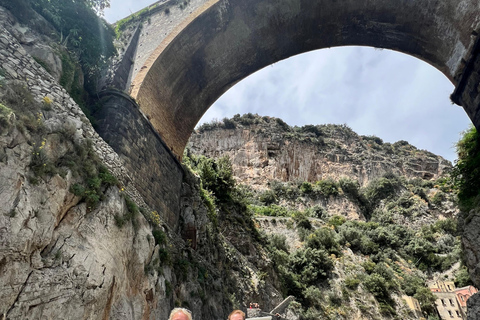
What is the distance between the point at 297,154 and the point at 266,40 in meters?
39.2

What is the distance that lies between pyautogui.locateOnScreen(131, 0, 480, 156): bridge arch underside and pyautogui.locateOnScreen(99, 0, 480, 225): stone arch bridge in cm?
3

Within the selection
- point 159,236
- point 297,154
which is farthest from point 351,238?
point 297,154

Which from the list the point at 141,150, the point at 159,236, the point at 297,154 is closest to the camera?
the point at 159,236

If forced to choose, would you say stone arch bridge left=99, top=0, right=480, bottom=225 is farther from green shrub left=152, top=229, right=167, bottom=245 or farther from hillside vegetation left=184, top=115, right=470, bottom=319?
hillside vegetation left=184, top=115, right=470, bottom=319

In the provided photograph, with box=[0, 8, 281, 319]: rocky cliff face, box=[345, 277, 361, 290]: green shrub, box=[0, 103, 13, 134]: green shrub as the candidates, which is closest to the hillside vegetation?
→ box=[345, 277, 361, 290]: green shrub

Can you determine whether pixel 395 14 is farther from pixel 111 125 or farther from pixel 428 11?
pixel 111 125

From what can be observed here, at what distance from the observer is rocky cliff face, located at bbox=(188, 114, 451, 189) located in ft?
157

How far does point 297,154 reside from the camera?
50375 millimetres

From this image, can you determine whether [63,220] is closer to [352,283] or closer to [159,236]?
[159,236]

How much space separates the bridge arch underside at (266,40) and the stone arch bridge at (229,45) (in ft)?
0.10

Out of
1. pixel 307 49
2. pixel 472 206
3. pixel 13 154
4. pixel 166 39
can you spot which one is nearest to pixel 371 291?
pixel 472 206

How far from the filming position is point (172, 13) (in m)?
11.7

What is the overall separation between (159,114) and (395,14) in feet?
26.6

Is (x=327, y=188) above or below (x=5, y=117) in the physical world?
above
